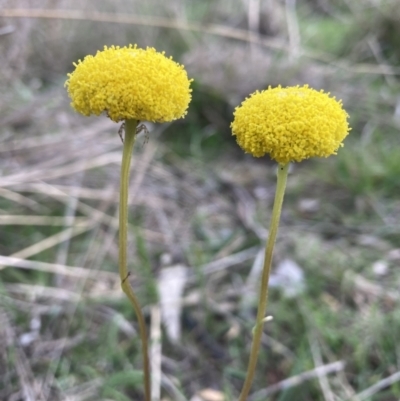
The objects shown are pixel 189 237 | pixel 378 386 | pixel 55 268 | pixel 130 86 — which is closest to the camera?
pixel 130 86

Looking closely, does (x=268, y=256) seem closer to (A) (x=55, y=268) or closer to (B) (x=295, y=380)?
(B) (x=295, y=380)

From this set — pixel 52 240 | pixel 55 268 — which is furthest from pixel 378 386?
pixel 52 240

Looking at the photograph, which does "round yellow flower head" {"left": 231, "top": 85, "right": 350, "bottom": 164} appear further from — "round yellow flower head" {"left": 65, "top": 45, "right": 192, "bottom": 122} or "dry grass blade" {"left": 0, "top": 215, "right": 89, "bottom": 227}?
"dry grass blade" {"left": 0, "top": 215, "right": 89, "bottom": 227}

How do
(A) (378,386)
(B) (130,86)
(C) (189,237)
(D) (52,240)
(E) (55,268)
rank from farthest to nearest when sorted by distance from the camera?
(C) (189,237)
(D) (52,240)
(E) (55,268)
(A) (378,386)
(B) (130,86)

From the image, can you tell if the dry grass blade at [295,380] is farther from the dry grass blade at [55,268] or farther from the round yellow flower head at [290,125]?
the round yellow flower head at [290,125]

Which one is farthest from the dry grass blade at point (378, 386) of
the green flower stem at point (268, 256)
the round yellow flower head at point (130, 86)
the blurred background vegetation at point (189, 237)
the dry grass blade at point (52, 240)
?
the dry grass blade at point (52, 240)

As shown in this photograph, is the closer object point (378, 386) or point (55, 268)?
point (378, 386)

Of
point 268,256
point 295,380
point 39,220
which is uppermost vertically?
point 268,256

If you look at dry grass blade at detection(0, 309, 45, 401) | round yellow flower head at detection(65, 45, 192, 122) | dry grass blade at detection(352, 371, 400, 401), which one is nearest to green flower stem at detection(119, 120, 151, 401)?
round yellow flower head at detection(65, 45, 192, 122)
